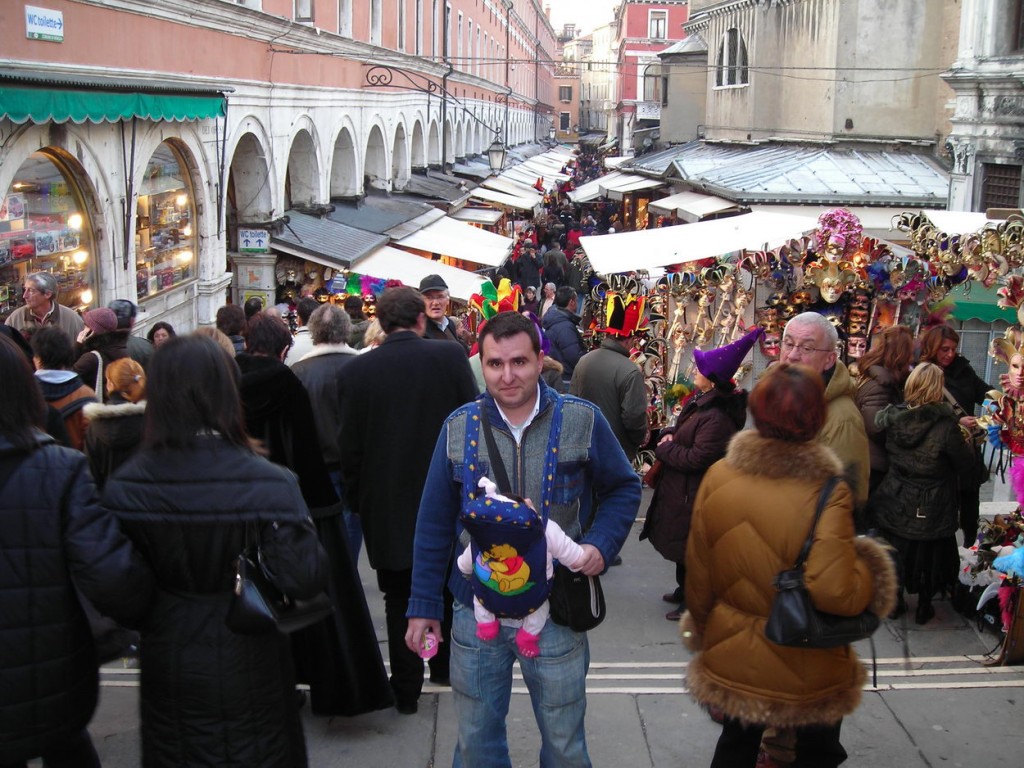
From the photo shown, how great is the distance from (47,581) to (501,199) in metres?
24.7

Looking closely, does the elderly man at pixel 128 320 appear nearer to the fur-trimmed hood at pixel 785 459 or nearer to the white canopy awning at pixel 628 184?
the fur-trimmed hood at pixel 785 459

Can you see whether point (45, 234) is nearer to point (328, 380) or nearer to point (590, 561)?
point (328, 380)

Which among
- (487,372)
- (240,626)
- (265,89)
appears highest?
(265,89)

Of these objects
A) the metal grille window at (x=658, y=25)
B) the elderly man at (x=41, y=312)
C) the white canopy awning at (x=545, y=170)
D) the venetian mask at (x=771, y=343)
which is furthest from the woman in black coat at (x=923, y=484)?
the metal grille window at (x=658, y=25)

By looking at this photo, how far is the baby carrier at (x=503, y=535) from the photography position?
301 centimetres

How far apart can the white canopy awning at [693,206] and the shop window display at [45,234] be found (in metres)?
9.21

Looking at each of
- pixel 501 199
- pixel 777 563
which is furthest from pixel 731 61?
pixel 777 563

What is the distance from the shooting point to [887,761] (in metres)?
4.08

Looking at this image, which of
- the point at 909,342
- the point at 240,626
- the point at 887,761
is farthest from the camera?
the point at 909,342

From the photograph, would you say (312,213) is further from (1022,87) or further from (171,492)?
(171,492)

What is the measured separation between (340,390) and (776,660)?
214cm

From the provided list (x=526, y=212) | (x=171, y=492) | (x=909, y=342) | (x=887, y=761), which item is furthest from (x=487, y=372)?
(x=526, y=212)

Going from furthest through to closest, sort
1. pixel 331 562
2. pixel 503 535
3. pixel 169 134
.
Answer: pixel 169 134, pixel 331 562, pixel 503 535

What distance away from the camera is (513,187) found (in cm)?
3025
